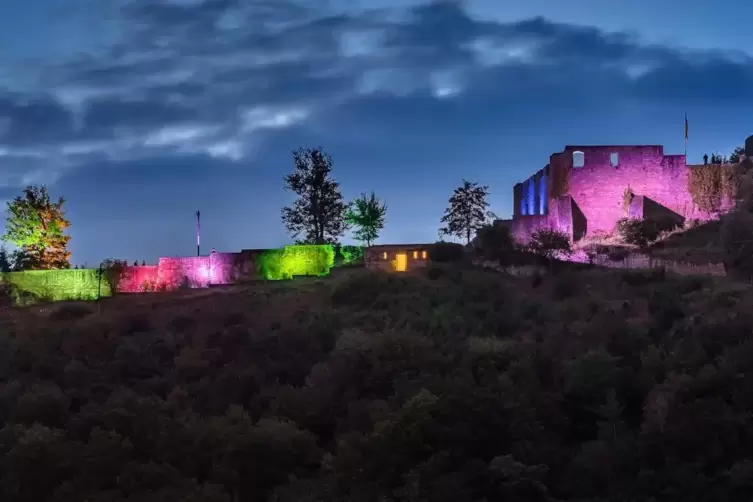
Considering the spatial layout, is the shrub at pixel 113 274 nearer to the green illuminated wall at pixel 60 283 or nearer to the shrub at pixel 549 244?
the green illuminated wall at pixel 60 283

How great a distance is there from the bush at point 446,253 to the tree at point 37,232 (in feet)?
71.8

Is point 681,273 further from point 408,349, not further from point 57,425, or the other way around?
point 57,425

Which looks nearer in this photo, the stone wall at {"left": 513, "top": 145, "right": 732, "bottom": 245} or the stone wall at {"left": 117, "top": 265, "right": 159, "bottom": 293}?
the stone wall at {"left": 513, "top": 145, "right": 732, "bottom": 245}

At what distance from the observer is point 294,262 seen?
122ft

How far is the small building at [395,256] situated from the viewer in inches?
1401

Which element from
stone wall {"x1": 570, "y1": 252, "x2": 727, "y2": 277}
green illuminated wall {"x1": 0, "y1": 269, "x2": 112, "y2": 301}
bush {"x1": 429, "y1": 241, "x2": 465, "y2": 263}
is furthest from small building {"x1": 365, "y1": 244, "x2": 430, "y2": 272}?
green illuminated wall {"x1": 0, "y1": 269, "x2": 112, "y2": 301}

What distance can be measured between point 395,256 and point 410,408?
79.2ft

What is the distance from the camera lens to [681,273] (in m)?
25.6

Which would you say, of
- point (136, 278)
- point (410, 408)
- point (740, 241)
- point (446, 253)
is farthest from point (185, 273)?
point (410, 408)

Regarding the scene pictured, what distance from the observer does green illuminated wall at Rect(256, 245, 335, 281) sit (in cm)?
3706

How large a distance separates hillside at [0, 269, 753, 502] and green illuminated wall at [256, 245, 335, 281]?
51.7 feet

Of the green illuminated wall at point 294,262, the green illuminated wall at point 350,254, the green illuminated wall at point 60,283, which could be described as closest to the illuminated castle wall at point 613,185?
the green illuminated wall at point 350,254

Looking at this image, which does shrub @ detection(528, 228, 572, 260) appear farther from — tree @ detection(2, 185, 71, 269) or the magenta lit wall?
tree @ detection(2, 185, 71, 269)

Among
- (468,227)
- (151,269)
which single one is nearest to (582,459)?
(151,269)
